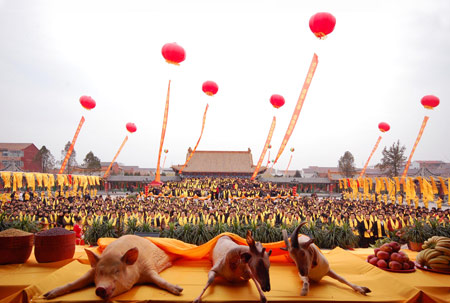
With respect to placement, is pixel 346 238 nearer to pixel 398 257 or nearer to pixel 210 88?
pixel 398 257

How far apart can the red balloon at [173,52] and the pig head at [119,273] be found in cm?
1040

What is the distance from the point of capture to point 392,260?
3369mm

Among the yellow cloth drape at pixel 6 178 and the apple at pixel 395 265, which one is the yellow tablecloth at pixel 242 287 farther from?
the yellow cloth drape at pixel 6 178

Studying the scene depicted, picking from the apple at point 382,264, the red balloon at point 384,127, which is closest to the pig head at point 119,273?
the apple at point 382,264

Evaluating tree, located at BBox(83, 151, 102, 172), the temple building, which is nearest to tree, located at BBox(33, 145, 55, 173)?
tree, located at BBox(83, 151, 102, 172)

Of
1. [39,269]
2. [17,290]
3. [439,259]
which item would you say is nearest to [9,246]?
[39,269]

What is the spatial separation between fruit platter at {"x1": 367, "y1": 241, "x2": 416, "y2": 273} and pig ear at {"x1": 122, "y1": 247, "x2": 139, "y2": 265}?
2.99 metres

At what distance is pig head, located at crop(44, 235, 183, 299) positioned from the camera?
241cm

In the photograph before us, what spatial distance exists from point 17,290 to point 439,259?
15.6 ft

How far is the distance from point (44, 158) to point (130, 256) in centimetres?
4712

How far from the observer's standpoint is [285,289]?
2.67 metres

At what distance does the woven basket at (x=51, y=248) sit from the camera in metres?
3.39

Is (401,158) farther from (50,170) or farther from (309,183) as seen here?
(50,170)

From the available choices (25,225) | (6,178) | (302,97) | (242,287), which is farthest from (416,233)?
(6,178)
